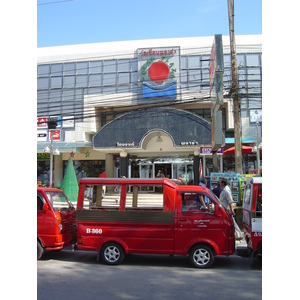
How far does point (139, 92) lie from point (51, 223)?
768 inches

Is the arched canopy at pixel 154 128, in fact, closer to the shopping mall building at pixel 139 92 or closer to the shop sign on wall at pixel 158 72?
the shopping mall building at pixel 139 92

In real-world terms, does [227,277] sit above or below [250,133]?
below


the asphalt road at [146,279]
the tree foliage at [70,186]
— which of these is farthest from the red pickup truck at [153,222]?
the tree foliage at [70,186]

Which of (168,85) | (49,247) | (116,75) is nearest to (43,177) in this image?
(116,75)

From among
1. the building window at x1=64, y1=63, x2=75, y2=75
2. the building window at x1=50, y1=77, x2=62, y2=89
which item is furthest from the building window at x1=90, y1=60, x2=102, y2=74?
the building window at x1=50, y1=77, x2=62, y2=89

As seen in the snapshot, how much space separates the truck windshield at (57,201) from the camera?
846 cm

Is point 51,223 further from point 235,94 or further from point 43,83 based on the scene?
point 43,83

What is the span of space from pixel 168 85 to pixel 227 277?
67.5 ft

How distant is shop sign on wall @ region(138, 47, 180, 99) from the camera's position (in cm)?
2592

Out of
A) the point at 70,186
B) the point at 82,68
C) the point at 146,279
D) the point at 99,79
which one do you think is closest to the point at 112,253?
the point at 146,279

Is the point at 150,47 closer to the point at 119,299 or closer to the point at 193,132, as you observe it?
the point at 193,132

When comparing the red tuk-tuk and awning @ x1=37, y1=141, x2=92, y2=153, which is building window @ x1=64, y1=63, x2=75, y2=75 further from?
the red tuk-tuk

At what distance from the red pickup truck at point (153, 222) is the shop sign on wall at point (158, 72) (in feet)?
61.1

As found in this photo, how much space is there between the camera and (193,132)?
70.1ft
